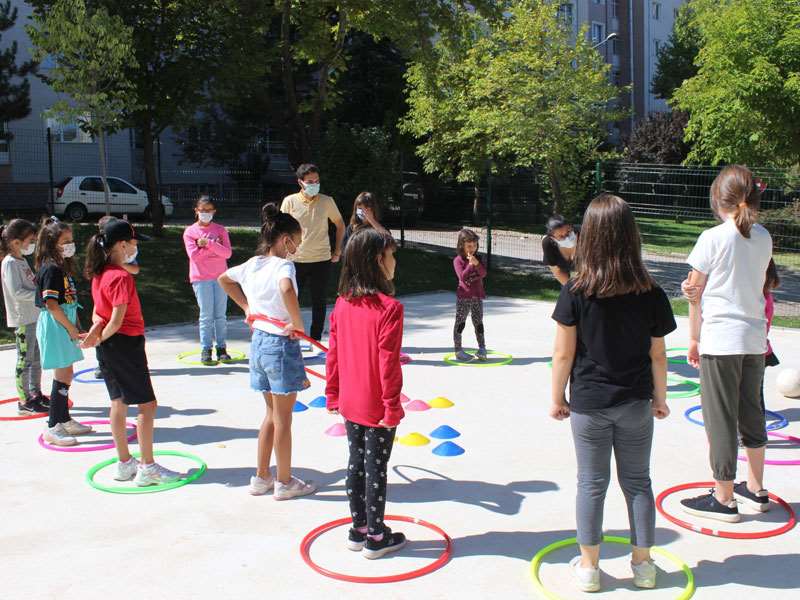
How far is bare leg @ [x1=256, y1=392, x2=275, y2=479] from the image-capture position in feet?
17.3

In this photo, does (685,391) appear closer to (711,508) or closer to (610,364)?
(711,508)

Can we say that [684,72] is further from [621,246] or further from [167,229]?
[621,246]

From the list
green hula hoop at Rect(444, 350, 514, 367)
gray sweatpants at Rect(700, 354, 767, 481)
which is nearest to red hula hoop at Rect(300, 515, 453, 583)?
gray sweatpants at Rect(700, 354, 767, 481)

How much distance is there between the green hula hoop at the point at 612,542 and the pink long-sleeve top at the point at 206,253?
584 centimetres

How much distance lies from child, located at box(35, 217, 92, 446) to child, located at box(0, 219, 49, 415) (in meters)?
0.31

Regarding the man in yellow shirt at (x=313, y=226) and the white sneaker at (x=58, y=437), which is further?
the man in yellow shirt at (x=313, y=226)

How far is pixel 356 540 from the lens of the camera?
462 centimetres

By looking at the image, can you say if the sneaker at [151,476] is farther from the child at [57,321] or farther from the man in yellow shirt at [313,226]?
the man in yellow shirt at [313,226]

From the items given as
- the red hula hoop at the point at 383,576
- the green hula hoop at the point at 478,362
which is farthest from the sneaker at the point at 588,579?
the green hula hoop at the point at 478,362

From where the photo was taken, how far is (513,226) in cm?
1897

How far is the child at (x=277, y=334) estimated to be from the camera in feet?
16.7

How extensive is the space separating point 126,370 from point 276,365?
1184mm

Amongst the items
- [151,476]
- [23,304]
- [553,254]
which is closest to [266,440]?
[151,476]

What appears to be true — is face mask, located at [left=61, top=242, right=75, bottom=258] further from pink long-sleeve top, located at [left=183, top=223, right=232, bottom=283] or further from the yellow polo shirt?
the yellow polo shirt
